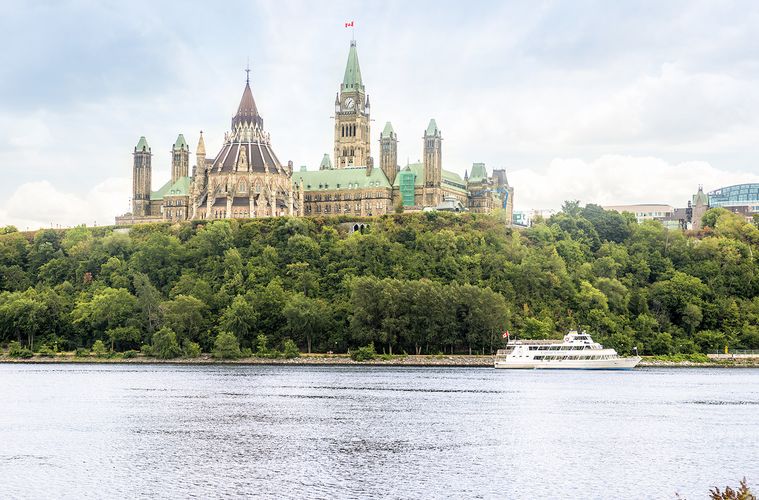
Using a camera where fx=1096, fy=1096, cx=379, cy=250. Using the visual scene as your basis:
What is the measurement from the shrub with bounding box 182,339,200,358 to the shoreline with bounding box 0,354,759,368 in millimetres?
647

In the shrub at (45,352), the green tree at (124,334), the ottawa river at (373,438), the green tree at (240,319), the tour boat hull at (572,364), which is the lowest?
the ottawa river at (373,438)

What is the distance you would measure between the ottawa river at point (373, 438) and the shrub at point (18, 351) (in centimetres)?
3148

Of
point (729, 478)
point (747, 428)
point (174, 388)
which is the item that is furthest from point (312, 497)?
point (174, 388)

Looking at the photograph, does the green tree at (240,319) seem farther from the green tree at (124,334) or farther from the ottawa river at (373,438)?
the ottawa river at (373,438)

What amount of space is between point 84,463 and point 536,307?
99.7 m

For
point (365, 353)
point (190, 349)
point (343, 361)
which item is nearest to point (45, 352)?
point (190, 349)

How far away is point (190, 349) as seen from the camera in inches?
5694

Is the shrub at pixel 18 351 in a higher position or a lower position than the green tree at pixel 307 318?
lower

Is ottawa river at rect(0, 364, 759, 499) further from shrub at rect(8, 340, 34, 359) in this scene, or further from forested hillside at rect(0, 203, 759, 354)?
shrub at rect(8, 340, 34, 359)

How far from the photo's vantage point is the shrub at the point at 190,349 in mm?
144625

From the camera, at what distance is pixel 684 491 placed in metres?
54.5

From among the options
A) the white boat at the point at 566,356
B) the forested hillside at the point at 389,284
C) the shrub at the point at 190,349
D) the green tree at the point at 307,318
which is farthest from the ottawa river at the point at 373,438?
the shrub at the point at 190,349

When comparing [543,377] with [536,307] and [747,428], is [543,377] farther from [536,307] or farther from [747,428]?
[747,428]

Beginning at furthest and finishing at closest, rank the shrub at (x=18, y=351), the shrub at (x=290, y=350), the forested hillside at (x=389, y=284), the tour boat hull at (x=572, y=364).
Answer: the shrub at (x=18, y=351) → the forested hillside at (x=389, y=284) → the shrub at (x=290, y=350) → the tour boat hull at (x=572, y=364)
